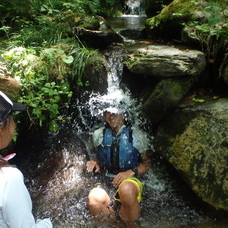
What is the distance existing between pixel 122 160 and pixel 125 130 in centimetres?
45

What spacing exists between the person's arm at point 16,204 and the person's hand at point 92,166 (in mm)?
2374

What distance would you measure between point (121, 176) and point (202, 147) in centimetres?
121

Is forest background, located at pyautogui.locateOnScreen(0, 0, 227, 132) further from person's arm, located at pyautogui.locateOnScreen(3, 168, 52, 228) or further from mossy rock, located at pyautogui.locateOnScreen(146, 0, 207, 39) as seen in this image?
person's arm, located at pyautogui.locateOnScreen(3, 168, 52, 228)

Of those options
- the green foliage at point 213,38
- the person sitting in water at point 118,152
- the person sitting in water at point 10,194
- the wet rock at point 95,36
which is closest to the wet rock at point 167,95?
the person sitting in water at point 118,152

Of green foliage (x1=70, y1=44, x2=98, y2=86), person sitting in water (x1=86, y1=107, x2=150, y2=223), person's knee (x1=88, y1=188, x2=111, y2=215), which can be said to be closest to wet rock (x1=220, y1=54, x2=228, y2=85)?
person sitting in water (x1=86, y1=107, x2=150, y2=223)

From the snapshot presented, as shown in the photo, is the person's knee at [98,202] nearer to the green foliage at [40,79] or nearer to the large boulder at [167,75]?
the green foliage at [40,79]

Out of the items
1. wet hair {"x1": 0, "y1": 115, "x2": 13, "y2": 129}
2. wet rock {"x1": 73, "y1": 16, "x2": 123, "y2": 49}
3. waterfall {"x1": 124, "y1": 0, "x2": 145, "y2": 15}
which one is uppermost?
waterfall {"x1": 124, "y1": 0, "x2": 145, "y2": 15}

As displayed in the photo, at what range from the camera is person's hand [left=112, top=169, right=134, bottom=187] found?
3339mm

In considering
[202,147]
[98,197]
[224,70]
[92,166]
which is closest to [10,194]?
[98,197]

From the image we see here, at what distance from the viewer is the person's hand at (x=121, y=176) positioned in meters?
3.34

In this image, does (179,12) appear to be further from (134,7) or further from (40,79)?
(134,7)

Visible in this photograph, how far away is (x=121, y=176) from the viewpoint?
338 centimetres

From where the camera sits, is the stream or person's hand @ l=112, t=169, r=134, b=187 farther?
person's hand @ l=112, t=169, r=134, b=187

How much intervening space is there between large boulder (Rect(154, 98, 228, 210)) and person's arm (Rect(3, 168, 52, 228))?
251cm
